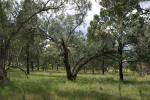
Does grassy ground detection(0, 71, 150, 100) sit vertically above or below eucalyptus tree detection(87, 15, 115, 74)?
below

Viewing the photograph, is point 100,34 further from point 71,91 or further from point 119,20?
point 71,91

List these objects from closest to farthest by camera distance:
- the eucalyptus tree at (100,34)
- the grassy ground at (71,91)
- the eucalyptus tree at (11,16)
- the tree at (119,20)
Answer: the grassy ground at (71,91), the tree at (119,20), the eucalyptus tree at (11,16), the eucalyptus tree at (100,34)

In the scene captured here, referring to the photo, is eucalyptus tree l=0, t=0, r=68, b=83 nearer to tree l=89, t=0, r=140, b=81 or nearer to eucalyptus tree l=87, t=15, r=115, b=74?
tree l=89, t=0, r=140, b=81

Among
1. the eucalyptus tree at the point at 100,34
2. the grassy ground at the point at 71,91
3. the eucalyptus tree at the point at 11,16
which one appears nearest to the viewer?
the grassy ground at the point at 71,91

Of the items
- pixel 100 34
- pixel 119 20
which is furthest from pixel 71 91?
pixel 100 34

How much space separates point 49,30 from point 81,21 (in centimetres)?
334

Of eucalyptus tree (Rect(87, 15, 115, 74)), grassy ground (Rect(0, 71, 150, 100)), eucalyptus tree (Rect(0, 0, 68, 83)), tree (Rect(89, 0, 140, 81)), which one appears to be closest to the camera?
grassy ground (Rect(0, 71, 150, 100))

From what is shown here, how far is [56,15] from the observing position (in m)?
31.4

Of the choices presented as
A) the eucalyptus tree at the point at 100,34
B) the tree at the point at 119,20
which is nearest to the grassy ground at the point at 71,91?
the tree at the point at 119,20

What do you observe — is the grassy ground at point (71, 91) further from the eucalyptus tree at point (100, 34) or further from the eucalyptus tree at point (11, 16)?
the eucalyptus tree at point (100, 34)

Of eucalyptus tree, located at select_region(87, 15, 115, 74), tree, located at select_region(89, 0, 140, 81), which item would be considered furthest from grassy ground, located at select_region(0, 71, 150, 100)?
eucalyptus tree, located at select_region(87, 15, 115, 74)

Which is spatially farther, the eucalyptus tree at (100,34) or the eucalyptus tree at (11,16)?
the eucalyptus tree at (100,34)

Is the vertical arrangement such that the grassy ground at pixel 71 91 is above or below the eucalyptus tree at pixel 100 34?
below

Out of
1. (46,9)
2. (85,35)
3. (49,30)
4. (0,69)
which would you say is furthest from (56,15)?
(85,35)
